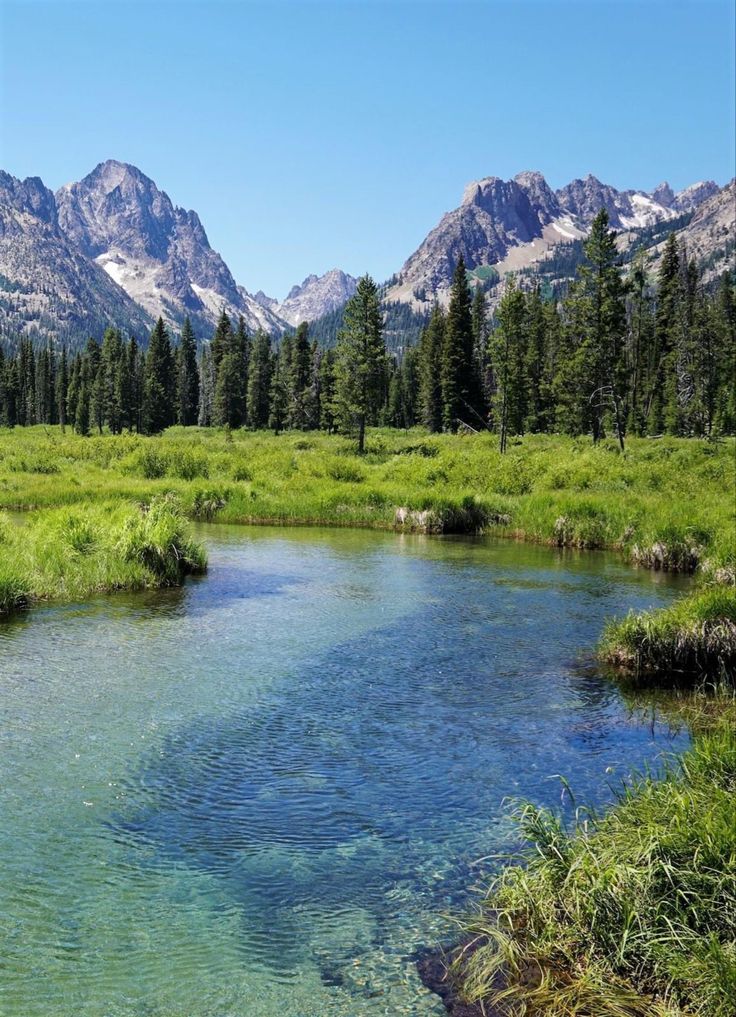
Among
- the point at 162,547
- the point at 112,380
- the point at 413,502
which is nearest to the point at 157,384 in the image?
the point at 112,380

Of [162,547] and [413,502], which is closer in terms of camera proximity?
[162,547]

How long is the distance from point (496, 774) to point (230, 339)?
109 meters

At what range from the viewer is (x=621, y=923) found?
17.2ft

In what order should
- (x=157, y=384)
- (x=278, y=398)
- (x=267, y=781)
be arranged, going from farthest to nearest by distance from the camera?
1. (x=157, y=384)
2. (x=278, y=398)
3. (x=267, y=781)

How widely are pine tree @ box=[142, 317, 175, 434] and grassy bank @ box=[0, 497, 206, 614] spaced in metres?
90.1

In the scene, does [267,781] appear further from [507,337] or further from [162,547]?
[507,337]

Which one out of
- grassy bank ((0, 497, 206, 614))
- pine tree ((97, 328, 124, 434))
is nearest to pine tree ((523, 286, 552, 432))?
pine tree ((97, 328, 124, 434))

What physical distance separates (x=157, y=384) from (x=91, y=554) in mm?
94057

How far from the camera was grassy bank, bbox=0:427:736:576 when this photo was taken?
25198mm

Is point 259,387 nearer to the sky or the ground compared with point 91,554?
nearer to the sky

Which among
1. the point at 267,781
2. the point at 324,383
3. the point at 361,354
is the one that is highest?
the point at 324,383

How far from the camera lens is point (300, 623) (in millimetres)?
15922

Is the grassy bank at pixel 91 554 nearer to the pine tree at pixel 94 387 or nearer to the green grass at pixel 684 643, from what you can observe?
the green grass at pixel 684 643

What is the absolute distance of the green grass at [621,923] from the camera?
188 inches
